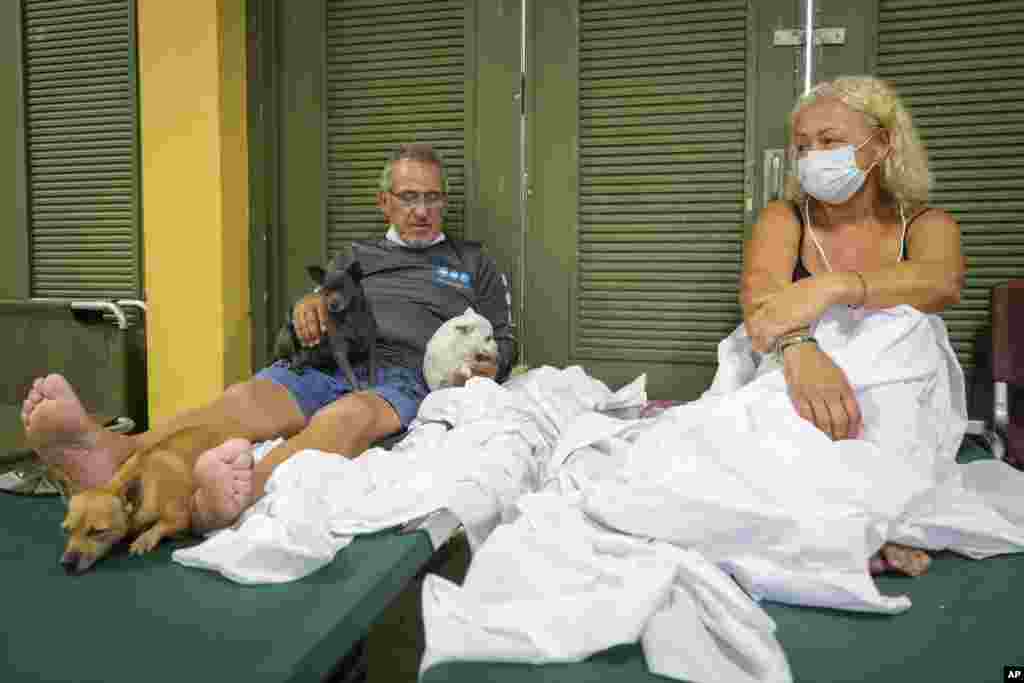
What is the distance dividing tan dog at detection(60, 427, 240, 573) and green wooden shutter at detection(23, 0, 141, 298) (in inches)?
63.2

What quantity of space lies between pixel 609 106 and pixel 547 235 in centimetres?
47

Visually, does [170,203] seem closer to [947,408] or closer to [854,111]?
[854,111]

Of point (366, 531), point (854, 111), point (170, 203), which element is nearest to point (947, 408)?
point (854, 111)

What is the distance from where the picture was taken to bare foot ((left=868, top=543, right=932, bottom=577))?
1.19 metres

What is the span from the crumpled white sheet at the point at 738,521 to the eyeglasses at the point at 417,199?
3.42 ft

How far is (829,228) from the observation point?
70.2 inches

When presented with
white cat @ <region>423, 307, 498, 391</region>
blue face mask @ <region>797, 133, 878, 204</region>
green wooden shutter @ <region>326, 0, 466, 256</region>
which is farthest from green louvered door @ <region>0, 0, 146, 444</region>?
blue face mask @ <region>797, 133, 878, 204</region>

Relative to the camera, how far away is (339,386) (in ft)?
6.76

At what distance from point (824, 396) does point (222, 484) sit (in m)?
1.10

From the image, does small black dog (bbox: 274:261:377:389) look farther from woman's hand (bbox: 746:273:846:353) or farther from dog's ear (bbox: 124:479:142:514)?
woman's hand (bbox: 746:273:846:353)

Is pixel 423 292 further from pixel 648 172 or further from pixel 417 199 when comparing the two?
pixel 648 172

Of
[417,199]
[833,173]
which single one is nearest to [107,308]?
[417,199]

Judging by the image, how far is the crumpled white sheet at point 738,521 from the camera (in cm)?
94

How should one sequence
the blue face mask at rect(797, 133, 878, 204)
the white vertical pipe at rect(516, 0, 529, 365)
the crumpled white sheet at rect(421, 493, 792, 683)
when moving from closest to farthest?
the crumpled white sheet at rect(421, 493, 792, 683) < the blue face mask at rect(797, 133, 878, 204) < the white vertical pipe at rect(516, 0, 529, 365)
